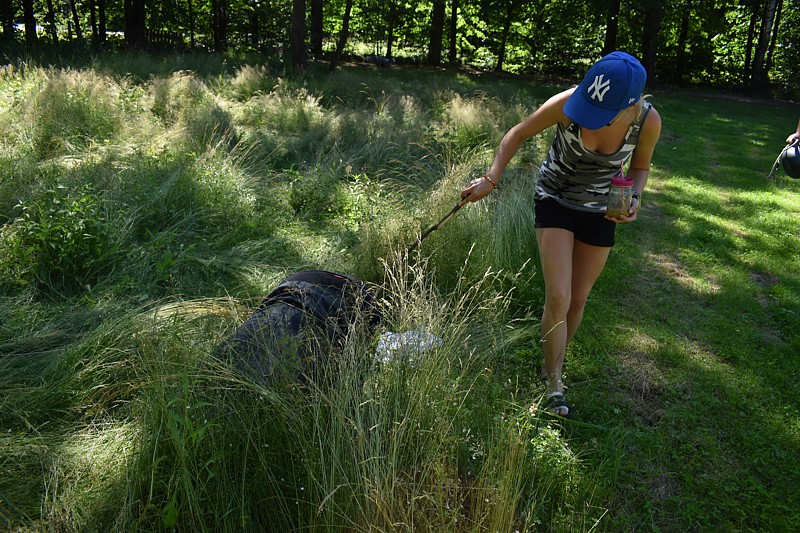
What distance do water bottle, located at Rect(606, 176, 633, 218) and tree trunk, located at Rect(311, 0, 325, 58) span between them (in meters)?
17.4

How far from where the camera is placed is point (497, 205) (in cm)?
489

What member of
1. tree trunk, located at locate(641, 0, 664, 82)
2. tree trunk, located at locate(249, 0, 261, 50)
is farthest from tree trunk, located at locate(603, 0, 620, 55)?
tree trunk, located at locate(249, 0, 261, 50)

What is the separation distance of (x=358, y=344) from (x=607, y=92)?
1492 millimetres

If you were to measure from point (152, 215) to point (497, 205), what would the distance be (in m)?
2.88

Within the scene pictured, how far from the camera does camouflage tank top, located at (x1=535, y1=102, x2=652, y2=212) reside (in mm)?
2787

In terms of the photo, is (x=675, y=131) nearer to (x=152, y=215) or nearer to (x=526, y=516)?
(x=152, y=215)

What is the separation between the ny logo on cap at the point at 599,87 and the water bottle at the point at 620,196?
0.40 meters

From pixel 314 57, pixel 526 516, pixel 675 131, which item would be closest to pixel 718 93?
pixel 675 131

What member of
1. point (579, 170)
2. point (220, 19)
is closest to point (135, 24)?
point (220, 19)

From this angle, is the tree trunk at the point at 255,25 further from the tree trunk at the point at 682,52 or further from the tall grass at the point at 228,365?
the tall grass at the point at 228,365

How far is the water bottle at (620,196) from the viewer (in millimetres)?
2662

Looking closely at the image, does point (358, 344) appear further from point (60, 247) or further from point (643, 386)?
point (60, 247)

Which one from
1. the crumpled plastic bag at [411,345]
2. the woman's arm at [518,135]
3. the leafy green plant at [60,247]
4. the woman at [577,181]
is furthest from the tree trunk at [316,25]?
the crumpled plastic bag at [411,345]

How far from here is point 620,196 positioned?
2668mm
